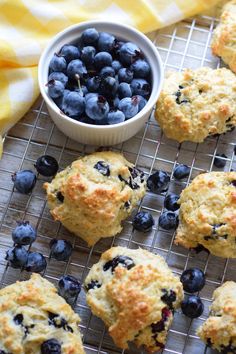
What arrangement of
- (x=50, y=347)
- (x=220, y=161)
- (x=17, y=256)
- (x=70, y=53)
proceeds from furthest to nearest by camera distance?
(x=220, y=161) < (x=70, y=53) < (x=17, y=256) < (x=50, y=347)

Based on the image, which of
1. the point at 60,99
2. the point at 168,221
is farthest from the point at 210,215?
the point at 60,99

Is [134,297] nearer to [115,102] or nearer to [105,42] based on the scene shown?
[115,102]

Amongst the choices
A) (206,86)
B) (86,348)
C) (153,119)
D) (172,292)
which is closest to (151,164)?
(153,119)

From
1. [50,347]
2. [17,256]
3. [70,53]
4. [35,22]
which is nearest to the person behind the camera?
[50,347]

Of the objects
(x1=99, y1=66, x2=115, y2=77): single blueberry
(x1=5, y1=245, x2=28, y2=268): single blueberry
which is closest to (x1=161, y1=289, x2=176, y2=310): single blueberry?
(x1=5, y1=245, x2=28, y2=268): single blueberry

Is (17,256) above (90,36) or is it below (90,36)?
below

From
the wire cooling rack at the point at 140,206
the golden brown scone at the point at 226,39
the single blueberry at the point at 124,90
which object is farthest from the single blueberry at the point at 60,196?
the golden brown scone at the point at 226,39

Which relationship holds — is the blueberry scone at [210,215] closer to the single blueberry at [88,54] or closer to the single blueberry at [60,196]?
the single blueberry at [60,196]
